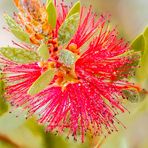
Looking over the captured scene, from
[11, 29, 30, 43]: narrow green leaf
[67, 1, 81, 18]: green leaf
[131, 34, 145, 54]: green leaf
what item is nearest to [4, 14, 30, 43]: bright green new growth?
[11, 29, 30, 43]: narrow green leaf

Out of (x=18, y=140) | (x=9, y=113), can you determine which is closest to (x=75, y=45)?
(x=9, y=113)

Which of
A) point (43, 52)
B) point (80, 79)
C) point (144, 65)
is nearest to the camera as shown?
point (43, 52)

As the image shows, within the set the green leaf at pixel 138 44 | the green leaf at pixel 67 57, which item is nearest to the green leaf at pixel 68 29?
the green leaf at pixel 67 57

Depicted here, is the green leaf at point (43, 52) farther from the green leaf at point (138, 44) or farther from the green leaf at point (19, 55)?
the green leaf at point (138, 44)

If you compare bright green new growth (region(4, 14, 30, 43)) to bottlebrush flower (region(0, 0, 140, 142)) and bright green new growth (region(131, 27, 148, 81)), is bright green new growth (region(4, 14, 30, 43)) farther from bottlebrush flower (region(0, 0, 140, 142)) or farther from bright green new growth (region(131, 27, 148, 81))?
bright green new growth (region(131, 27, 148, 81))

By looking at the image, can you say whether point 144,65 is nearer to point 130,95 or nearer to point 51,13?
point 130,95

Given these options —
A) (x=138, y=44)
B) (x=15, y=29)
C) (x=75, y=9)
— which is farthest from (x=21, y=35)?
(x=138, y=44)
